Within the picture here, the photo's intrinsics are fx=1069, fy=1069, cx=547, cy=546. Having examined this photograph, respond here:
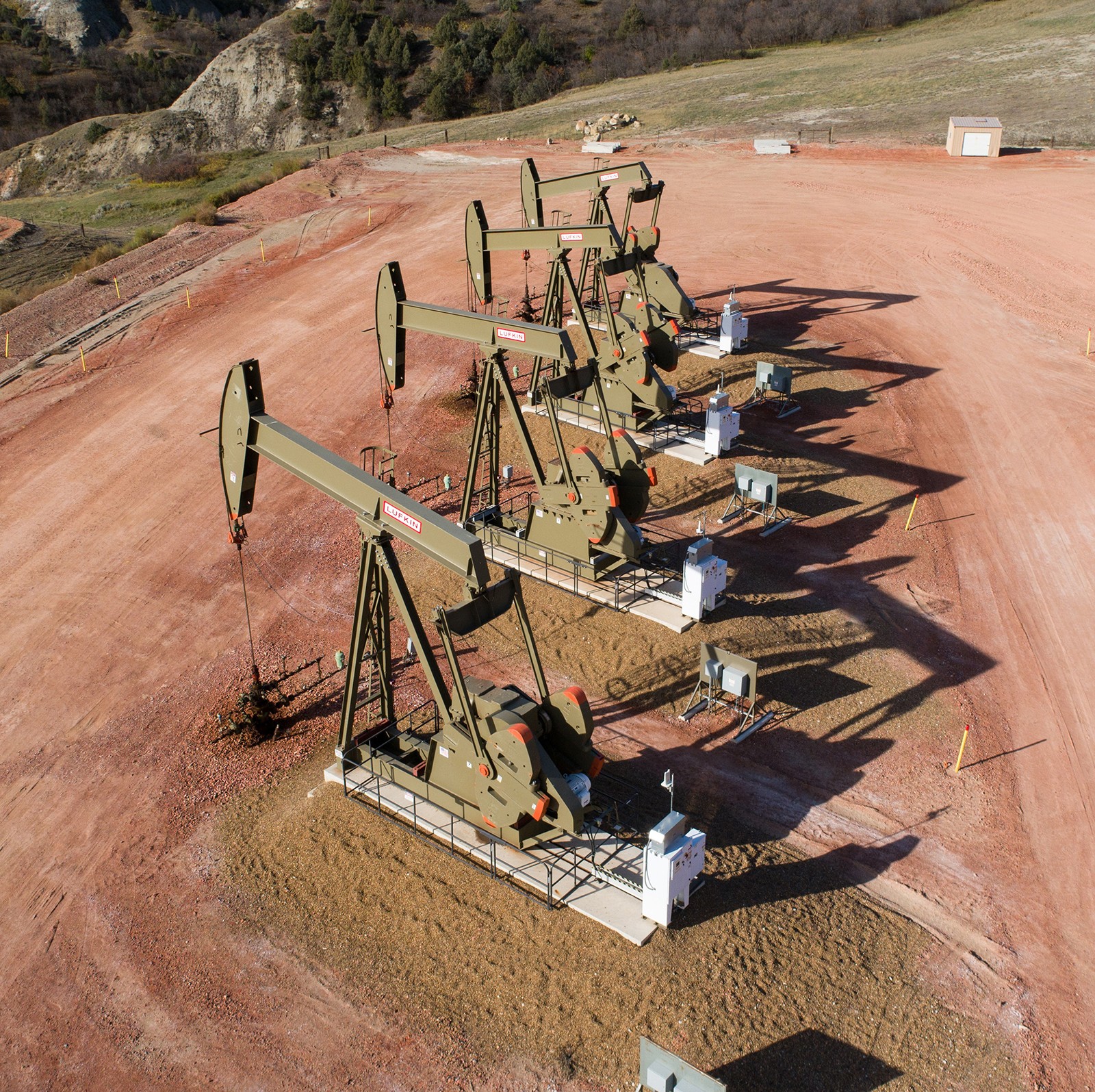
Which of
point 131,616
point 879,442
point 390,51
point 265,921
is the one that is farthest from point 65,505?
point 390,51

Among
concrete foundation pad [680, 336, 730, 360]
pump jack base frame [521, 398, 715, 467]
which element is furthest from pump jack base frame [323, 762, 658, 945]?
concrete foundation pad [680, 336, 730, 360]

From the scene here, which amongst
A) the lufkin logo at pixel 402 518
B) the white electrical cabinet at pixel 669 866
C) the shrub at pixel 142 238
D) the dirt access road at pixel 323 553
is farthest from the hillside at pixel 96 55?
the white electrical cabinet at pixel 669 866

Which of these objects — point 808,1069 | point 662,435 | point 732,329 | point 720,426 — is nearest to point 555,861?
point 808,1069

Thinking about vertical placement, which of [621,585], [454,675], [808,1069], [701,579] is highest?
[454,675]

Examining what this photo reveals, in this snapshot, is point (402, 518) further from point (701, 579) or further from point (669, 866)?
point (701, 579)

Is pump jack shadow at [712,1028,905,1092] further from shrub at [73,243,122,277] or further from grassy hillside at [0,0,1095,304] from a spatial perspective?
grassy hillside at [0,0,1095,304]

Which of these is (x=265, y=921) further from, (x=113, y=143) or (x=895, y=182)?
(x=113, y=143)

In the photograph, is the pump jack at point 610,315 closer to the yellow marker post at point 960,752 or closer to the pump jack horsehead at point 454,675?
the pump jack horsehead at point 454,675
